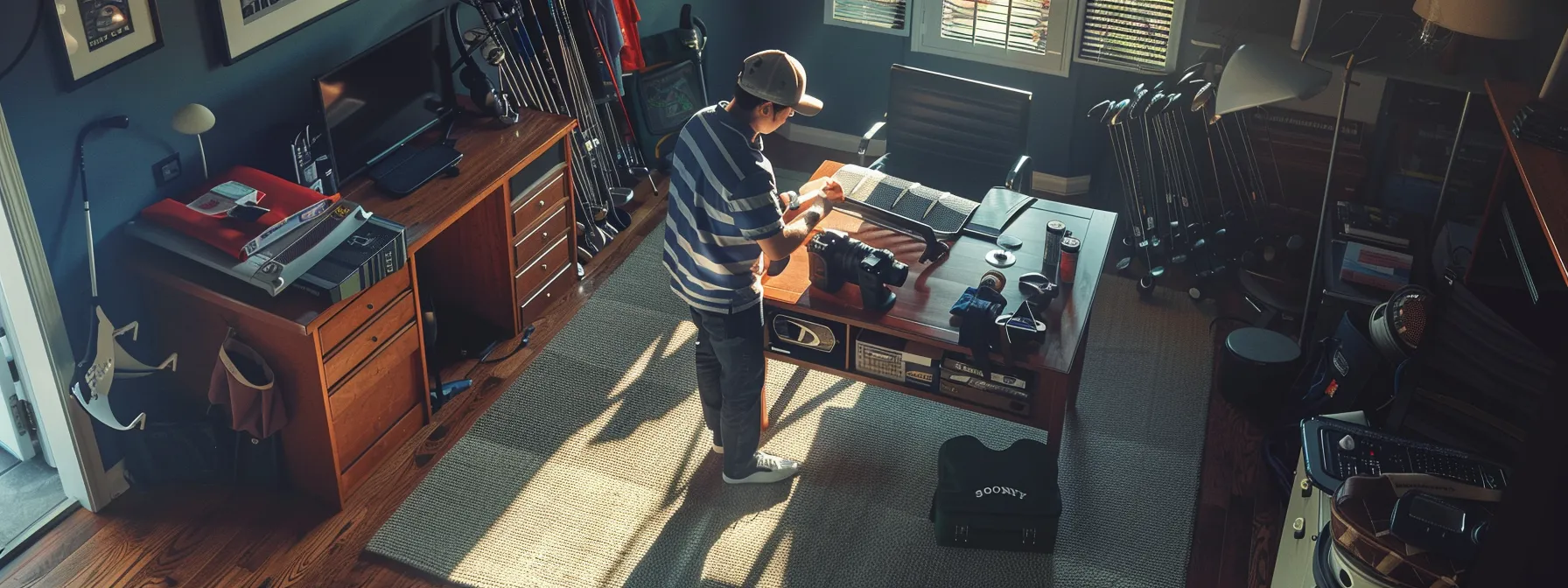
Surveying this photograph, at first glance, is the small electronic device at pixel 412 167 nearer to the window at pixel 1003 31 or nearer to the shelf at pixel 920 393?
the shelf at pixel 920 393

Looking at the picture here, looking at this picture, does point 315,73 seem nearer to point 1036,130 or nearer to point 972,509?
point 972,509

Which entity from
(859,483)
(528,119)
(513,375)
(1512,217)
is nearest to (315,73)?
(528,119)

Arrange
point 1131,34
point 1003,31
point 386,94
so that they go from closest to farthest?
point 386,94 < point 1131,34 < point 1003,31

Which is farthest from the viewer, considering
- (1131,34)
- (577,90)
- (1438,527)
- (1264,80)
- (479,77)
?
(1131,34)

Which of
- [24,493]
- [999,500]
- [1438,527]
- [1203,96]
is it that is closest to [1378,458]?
[1438,527]

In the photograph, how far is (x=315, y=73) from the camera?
4102 mm

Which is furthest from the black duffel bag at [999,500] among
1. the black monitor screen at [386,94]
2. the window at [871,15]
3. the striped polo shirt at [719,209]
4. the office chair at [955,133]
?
the window at [871,15]

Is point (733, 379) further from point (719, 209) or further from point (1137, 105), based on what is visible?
point (1137, 105)

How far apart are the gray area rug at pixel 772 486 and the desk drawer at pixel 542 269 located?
0.23 m

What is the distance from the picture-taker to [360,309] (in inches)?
145

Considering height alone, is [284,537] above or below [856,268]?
below

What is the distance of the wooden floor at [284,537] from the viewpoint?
3600mm

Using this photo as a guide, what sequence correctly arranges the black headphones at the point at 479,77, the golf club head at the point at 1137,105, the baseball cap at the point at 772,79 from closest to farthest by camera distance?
the baseball cap at the point at 772,79
the black headphones at the point at 479,77
the golf club head at the point at 1137,105

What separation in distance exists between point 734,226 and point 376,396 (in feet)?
4.79
